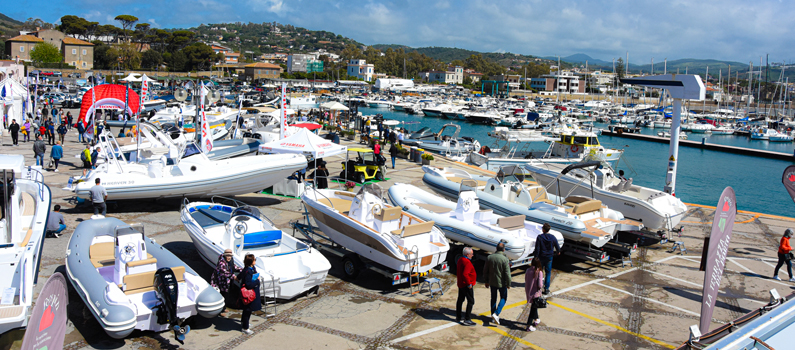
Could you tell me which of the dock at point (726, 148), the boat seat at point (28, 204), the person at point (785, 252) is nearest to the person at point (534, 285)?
the person at point (785, 252)

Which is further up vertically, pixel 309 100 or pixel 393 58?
pixel 393 58

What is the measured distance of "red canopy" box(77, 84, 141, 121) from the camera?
21750 millimetres

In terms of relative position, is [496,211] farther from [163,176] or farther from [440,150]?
[440,150]

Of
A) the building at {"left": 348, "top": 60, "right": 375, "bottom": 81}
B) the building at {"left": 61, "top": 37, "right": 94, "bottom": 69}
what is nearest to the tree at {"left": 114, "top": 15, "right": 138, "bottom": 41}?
the building at {"left": 61, "top": 37, "right": 94, "bottom": 69}

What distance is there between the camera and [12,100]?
85.1 feet

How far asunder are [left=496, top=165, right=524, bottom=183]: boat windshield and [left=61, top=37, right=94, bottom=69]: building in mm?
111852

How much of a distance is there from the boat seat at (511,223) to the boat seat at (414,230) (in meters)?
1.60

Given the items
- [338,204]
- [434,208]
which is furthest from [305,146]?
[434,208]

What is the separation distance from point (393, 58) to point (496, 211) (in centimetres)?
18531

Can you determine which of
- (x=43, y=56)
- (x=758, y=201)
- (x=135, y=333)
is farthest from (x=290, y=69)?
(x=135, y=333)

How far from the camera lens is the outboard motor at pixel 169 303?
670 centimetres

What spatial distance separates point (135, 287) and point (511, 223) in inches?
273

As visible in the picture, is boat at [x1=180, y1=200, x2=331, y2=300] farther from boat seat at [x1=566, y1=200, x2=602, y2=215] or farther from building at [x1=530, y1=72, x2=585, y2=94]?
building at [x1=530, y1=72, x2=585, y2=94]

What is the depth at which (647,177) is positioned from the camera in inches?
1323
